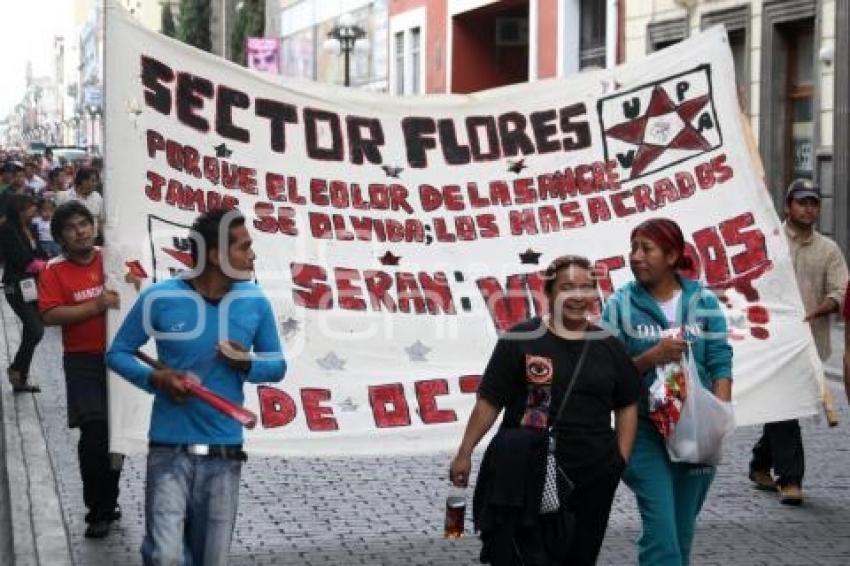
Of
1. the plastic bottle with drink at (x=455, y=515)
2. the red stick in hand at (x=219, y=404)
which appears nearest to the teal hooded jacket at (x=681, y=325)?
the plastic bottle with drink at (x=455, y=515)

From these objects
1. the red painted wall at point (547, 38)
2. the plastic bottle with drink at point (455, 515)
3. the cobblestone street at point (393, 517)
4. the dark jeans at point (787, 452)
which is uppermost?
the red painted wall at point (547, 38)

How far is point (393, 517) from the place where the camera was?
934 cm

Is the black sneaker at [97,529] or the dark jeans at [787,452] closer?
the black sneaker at [97,529]

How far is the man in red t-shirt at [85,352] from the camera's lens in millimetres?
8688

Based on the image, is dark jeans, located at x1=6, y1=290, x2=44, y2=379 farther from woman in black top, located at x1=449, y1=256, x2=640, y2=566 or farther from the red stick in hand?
woman in black top, located at x1=449, y1=256, x2=640, y2=566

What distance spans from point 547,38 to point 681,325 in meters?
25.3

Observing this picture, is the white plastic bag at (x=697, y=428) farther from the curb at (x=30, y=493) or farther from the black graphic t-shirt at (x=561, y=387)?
the curb at (x=30, y=493)

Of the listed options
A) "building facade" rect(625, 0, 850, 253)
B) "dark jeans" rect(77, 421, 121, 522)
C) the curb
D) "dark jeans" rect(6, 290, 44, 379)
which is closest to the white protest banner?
"dark jeans" rect(77, 421, 121, 522)

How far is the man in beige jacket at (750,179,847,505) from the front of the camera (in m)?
9.76

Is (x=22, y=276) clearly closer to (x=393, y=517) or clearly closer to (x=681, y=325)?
(x=393, y=517)

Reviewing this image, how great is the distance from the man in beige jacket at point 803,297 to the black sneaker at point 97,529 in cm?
378

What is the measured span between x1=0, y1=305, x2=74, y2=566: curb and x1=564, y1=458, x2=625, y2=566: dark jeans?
2945mm

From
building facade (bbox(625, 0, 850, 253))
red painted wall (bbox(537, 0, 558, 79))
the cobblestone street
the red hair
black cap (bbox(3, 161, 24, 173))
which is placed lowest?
the cobblestone street

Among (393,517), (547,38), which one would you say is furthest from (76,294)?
(547,38)
